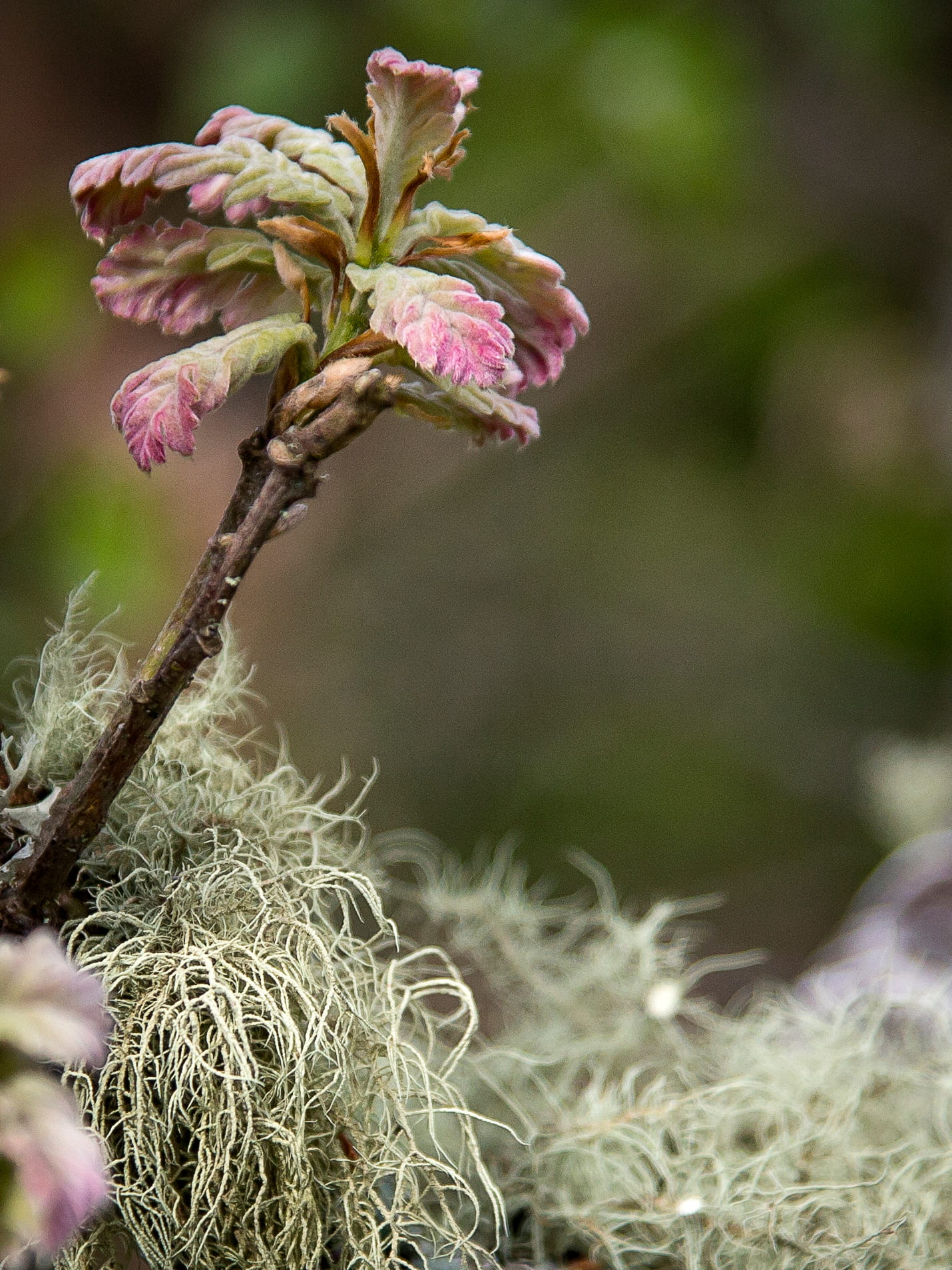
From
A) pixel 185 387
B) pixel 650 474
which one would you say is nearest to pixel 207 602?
pixel 185 387

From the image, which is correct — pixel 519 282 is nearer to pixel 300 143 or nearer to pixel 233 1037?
pixel 300 143

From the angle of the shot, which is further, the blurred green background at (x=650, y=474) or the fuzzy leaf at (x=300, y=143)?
the blurred green background at (x=650, y=474)

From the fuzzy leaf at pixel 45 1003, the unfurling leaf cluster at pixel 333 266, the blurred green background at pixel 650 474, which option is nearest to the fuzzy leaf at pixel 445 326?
the unfurling leaf cluster at pixel 333 266

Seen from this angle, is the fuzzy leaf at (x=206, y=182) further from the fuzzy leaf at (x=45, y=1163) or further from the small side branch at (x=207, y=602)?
the fuzzy leaf at (x=45, y=1163)

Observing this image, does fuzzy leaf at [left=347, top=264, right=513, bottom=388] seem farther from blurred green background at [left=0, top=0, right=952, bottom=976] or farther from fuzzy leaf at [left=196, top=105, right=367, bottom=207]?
blurred green background at [left=0, top=0, right=952, bottom=976]

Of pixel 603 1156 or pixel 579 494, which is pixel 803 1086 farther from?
pixel 579 494

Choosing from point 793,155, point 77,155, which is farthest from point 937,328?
point 77,155

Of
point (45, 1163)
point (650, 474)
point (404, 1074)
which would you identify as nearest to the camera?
point (45, 1163)
